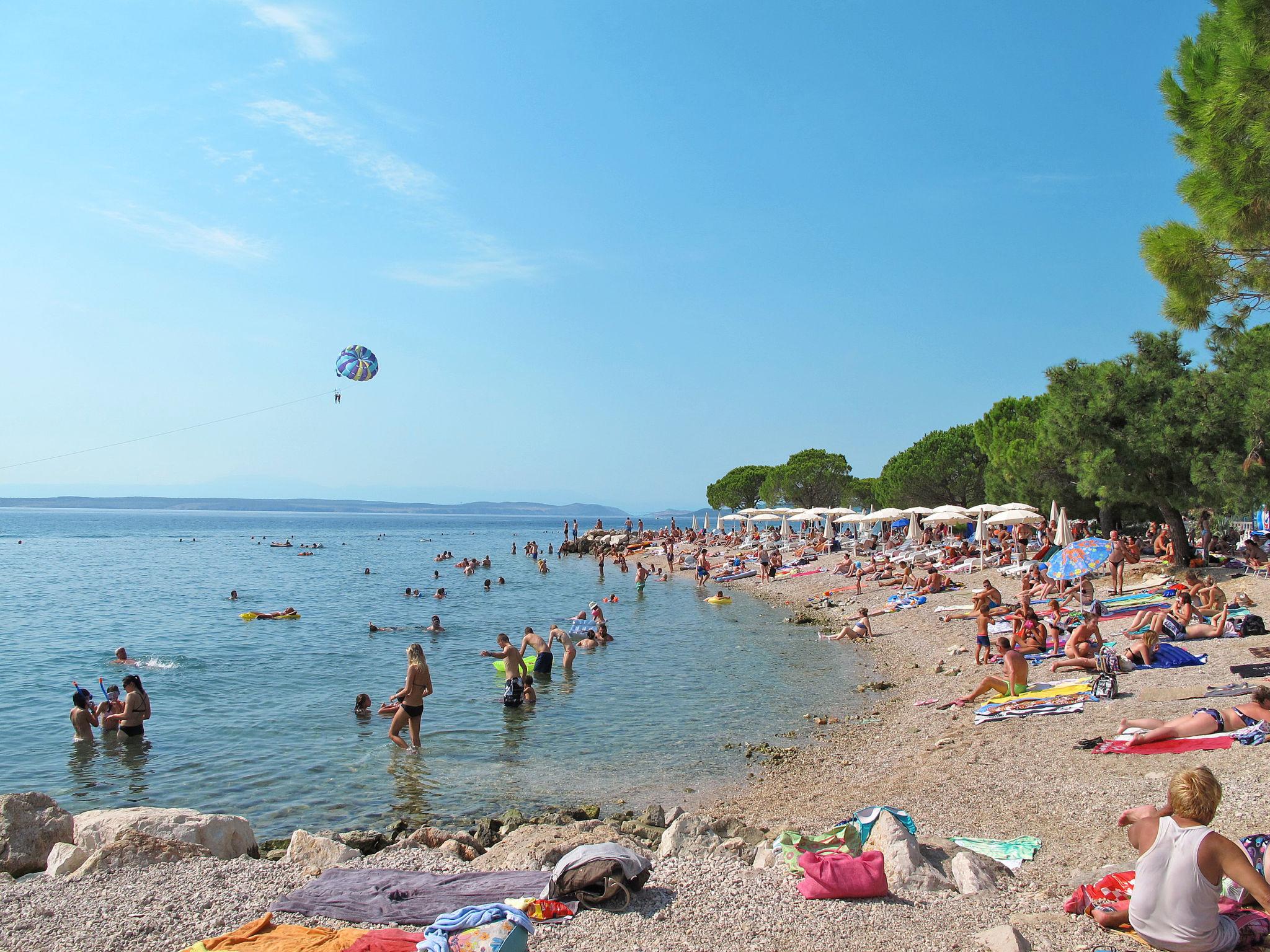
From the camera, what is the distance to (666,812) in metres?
8.66

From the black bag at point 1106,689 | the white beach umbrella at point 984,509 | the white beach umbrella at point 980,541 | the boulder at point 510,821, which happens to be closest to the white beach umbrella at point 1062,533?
the white beach umbrella at point 980,541

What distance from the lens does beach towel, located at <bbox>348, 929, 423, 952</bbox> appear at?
16.3 ft

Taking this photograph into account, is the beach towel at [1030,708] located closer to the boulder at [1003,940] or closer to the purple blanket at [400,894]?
the boulder at [1003,940]

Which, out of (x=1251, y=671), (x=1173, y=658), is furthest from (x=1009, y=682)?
(x=1251, y=671)

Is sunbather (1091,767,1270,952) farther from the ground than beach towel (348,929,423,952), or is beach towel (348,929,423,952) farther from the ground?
sunbather (1091,767,1270,952)

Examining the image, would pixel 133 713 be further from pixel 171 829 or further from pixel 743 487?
pixel 743 487

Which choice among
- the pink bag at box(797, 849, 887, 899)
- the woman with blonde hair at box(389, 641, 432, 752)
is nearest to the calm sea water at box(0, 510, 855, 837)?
the woman with blonde hair at box(389, 641, 432, 752)

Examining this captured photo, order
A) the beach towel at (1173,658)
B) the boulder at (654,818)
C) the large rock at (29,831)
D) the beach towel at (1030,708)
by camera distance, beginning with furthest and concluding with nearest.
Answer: the beach towel at (1173,658) → the beach towel at (1030,708) → the boulder at (654,818) → the large rock at (29,831)

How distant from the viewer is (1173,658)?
501 inches

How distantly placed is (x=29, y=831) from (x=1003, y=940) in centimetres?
760

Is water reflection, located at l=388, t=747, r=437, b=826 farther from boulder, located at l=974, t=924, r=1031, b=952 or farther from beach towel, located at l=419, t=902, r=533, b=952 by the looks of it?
boulder, located at l=974, t=924, r=1031, b=952

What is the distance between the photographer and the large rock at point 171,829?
704 cm

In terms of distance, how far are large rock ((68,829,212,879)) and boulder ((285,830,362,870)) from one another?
2.28ft

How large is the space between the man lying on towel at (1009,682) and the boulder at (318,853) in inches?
374
